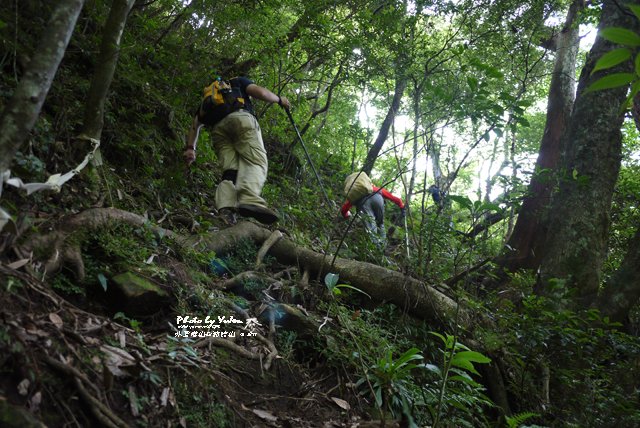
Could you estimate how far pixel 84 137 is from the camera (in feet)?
13.5

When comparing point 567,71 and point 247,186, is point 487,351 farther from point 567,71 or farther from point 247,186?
point 567,71

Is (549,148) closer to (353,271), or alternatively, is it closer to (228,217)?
(353,271)

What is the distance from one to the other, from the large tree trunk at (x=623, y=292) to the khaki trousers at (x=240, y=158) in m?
4.09

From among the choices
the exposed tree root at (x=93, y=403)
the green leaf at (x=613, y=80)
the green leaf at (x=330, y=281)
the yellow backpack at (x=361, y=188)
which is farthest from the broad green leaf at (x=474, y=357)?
the yellow backpack at (x=361, y=188)

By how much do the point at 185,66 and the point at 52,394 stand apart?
17.8 ft

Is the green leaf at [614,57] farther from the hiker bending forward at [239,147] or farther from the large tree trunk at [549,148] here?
the large tree trunk at [549,148]

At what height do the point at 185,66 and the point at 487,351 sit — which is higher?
the point at 185,66

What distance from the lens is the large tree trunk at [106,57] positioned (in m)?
3.98

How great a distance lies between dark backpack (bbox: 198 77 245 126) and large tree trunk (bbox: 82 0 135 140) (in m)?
1.43

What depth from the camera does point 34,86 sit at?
2479mm

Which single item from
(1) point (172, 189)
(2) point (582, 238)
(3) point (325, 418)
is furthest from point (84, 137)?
(2) point (582, 238)

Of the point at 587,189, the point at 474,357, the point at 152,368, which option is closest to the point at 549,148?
the point at 587,189

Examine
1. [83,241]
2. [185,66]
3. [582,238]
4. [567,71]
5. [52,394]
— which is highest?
[567,71]

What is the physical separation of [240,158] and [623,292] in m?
4.72
